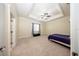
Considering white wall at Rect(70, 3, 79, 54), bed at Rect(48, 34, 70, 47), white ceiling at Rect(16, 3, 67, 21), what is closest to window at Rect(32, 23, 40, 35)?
white ceiling at Rect(16, 3, 67, 21)

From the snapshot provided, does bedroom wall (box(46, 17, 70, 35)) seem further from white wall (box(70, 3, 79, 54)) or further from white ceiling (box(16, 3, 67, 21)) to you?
white wall (box(70, 3, 79, 54))

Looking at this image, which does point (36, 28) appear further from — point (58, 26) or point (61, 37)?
point (61, 37)

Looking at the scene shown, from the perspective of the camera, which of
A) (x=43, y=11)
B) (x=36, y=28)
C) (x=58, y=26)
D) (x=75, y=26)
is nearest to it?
(x=75, y=26)

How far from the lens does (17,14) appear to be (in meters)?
2.43

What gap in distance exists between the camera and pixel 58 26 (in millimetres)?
1992

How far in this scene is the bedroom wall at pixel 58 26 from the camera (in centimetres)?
185

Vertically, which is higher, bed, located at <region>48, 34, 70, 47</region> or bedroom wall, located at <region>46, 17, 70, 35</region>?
bedroom wall, located at <region>46, 17, 70, 35</region>

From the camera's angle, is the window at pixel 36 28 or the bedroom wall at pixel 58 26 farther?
the window at pixel 36 28

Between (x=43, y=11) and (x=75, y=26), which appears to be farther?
(x=43, y=11)

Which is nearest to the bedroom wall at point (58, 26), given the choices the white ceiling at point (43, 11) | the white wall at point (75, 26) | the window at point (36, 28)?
the white ceiling at point (43, 11)

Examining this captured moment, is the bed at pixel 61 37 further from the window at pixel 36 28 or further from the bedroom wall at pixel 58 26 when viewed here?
the window at pixel 36 28

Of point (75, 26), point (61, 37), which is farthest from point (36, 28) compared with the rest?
point (75, 26)

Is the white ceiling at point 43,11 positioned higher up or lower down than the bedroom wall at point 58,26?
higher up

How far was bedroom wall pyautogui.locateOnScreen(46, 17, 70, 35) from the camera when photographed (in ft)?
6.06
